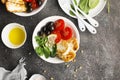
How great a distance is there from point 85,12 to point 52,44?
17 centimetres

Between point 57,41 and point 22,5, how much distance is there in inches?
7.3

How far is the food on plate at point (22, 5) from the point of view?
1743mm

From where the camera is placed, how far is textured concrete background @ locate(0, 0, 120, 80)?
1.81 meters

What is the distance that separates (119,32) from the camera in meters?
1.83

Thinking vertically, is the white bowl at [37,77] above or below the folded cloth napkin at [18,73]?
below

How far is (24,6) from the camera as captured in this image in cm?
177

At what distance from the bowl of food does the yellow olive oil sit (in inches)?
2.6

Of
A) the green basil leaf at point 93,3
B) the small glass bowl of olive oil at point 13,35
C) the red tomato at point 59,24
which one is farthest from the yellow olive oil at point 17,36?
the green basil leaf at point 93,3

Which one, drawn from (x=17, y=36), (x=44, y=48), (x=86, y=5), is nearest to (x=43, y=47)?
(x=44, y=48)

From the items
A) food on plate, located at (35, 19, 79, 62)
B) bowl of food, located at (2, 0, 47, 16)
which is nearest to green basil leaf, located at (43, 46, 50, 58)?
food on plate, located at (35, 19, 79, 62)

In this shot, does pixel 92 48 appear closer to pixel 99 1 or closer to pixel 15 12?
pixel 99 1

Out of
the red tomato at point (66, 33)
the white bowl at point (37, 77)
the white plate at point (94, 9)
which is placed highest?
the white plate at point (94, 9)

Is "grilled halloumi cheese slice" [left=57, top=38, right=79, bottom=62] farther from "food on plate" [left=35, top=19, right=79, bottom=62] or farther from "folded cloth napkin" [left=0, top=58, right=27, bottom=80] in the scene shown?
"folded cloth napkin" [left=0, top=58, right=27, bottom=80]

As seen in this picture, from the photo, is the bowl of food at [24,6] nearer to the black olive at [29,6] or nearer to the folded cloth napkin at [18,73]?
the black olive at [29,6]
